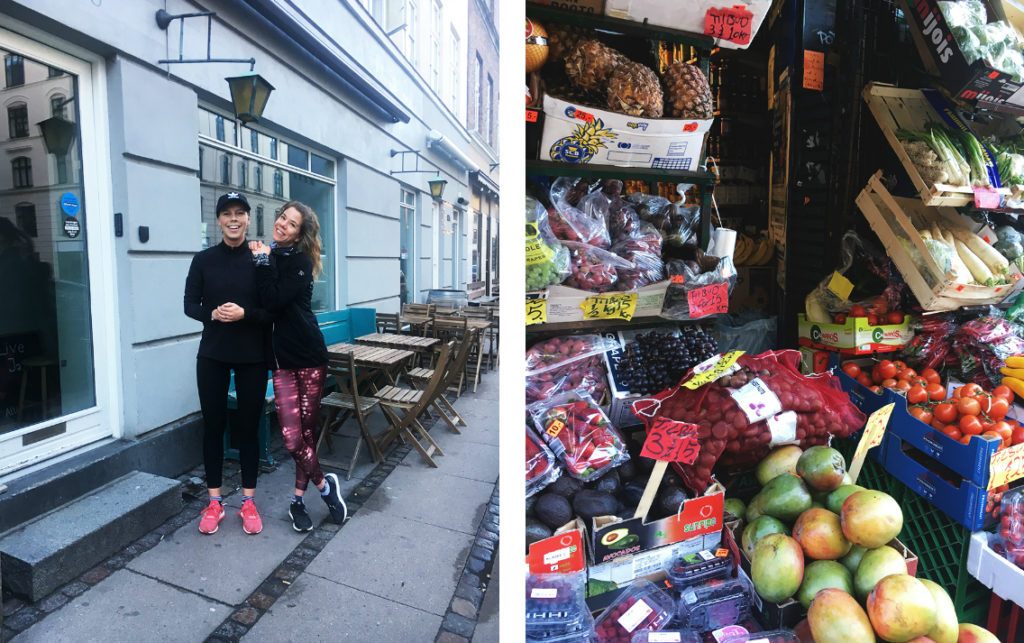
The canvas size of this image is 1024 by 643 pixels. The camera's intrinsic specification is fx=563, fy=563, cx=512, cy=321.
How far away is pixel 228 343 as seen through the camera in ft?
6.81

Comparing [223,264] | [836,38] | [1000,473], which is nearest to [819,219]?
[836,38]

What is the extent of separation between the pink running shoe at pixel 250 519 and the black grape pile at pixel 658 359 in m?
1.58

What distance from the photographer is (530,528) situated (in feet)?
4.83

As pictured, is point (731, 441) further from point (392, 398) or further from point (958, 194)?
point (392, 398)

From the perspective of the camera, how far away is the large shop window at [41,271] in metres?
1.71

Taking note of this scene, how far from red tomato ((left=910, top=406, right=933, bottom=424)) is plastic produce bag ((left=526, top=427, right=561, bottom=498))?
1.36 meters

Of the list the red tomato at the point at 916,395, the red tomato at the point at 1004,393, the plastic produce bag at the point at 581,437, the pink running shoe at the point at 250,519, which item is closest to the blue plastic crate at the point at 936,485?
the red tomato at the point at 916,395

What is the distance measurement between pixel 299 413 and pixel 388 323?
120 cm

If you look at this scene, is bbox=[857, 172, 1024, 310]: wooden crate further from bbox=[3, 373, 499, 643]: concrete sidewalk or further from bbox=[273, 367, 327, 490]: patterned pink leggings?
bbox=[273, 367, 327, 490]: patterned pink leggings

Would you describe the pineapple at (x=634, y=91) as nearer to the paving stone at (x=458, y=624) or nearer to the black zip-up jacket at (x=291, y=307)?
the black zip-up jacket at (x=291, y=307)

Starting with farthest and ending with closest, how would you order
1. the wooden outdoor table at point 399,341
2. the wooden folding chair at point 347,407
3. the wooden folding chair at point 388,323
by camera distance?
1. the wooden outdoor table at point 399,341
2. the wooden folding chair at point 388,323
3. the wooden folding chair at point 347,407

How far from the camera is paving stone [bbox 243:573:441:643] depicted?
5.96 feet

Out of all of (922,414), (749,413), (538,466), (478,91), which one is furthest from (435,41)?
(922,414)

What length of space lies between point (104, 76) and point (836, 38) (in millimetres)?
2599
